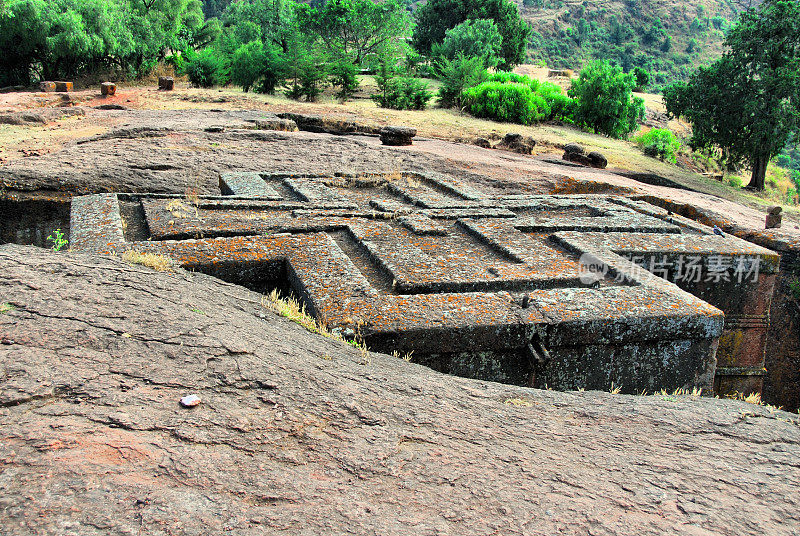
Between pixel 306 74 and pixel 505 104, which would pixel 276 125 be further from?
pixel 505 104

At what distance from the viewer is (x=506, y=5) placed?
4028 cm

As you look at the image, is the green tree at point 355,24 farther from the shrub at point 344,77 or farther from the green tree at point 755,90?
the green tree at point 755,90

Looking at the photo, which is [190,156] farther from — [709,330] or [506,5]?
[506,5]

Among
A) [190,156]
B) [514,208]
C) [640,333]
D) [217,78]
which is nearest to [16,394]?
[640,333]

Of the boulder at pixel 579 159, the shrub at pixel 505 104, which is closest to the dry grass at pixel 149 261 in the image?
the boulder at pixel 579 159

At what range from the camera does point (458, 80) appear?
2239 cm

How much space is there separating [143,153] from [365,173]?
3.29 meters

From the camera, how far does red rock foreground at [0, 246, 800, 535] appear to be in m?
1.80

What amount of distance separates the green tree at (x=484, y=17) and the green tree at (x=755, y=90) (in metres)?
22.3

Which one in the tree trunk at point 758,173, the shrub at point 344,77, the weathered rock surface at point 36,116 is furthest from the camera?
the shrub at point 344,77

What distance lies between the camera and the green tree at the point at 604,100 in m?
21.6

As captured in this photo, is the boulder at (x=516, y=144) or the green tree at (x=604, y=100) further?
the green tree at (x=604, y=100)

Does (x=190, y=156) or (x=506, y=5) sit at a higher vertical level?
(x=506, y=5)

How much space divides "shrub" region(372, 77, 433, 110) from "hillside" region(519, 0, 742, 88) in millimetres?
40176
